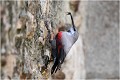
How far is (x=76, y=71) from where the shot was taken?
2.73 m

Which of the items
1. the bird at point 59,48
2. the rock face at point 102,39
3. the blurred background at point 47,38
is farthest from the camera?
the rock face at point 102,39

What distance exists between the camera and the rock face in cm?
335

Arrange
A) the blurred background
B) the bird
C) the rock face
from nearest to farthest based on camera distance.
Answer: the blurred background < the bird < the rock face

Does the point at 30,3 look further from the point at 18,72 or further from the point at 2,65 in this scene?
the point at 2,65

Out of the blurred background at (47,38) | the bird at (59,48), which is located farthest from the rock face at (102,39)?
the bird at (59,48)

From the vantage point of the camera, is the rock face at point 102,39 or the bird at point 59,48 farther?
the rock face at point 102,39

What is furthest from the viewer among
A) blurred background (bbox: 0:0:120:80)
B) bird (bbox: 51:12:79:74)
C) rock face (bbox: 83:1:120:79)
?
rock face (bbox: 83:1:120:79)

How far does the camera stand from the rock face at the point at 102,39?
11.0ft

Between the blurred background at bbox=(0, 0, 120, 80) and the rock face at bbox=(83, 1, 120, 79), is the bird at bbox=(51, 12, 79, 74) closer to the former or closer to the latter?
the blurred background at bbox=(0, 0, 120, 80)

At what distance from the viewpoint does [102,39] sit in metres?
3.38

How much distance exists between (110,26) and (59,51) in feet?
4.25

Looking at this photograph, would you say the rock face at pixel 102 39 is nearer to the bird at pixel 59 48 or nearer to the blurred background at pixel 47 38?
the blurred background at pixel 47 38

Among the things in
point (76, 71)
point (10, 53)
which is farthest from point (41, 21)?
point (76, 71)

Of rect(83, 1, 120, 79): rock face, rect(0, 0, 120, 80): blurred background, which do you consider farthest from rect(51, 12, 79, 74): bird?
rect(83, 1, 120, 79): rock face
